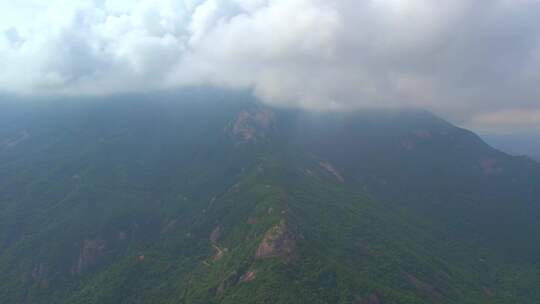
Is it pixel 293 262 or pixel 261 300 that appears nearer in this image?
pixel 261 300

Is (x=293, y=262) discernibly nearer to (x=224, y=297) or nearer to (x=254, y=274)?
(x=254, y=274)

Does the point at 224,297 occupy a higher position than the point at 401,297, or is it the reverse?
the point at 401,297

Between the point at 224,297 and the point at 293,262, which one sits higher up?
the point at 293,262

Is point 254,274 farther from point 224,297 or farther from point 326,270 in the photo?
point 326,270

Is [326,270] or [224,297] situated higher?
[326,270]

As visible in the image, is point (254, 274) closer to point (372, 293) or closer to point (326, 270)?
point (326, 270)

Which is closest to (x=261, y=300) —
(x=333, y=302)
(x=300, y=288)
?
(x=300, y=288)

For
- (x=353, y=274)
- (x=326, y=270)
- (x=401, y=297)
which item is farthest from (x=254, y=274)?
(x=401, y=297)

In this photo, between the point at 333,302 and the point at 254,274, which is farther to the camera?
the point at 254,274

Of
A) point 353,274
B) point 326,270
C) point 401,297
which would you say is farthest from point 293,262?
point 401,297
